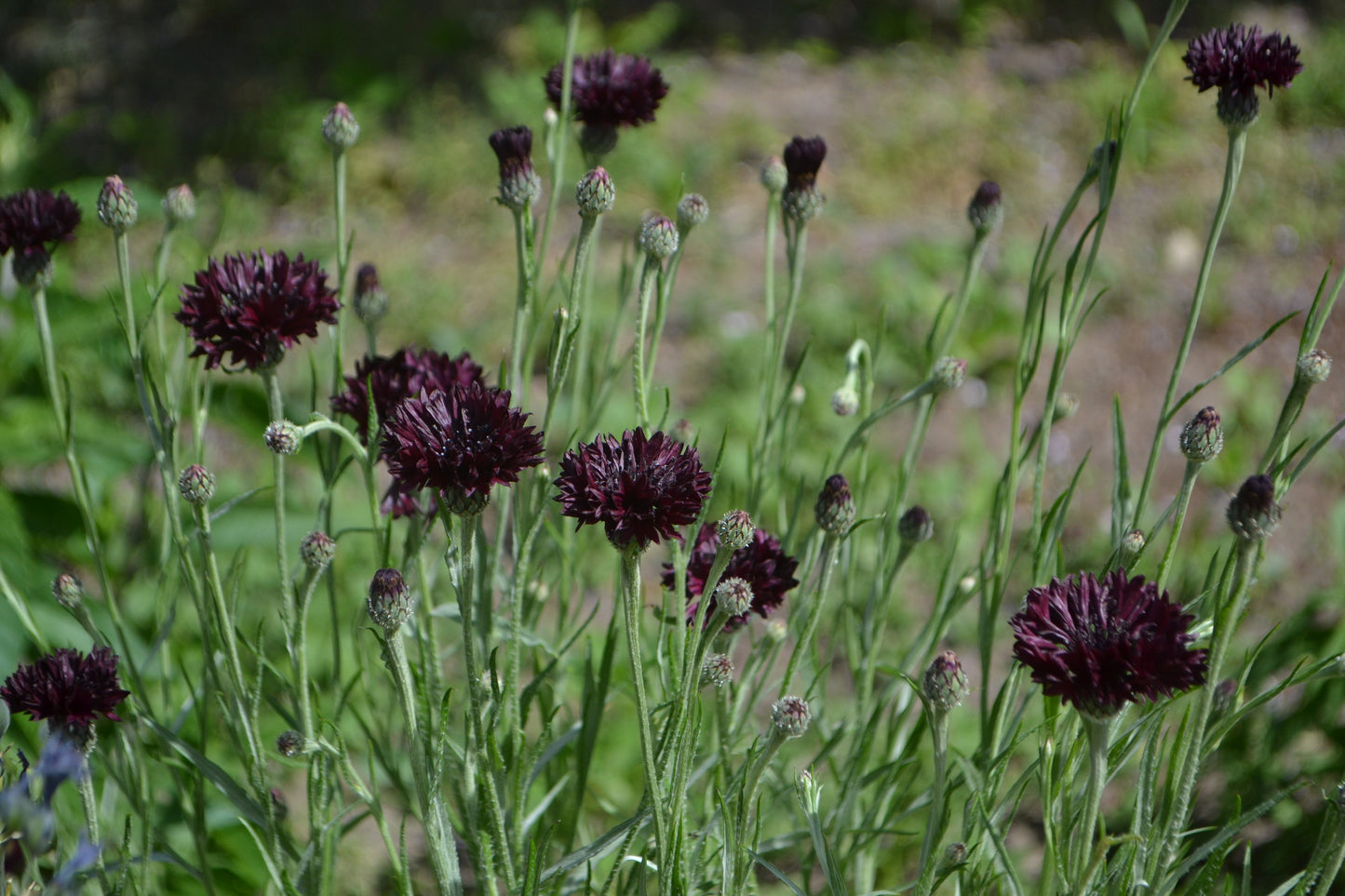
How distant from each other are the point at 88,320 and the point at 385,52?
2.70 meters

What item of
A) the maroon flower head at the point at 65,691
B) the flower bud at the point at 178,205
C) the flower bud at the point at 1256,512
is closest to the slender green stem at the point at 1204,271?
the flower bud at the point at 1256,512

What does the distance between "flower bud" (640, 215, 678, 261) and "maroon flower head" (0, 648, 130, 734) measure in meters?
0.56

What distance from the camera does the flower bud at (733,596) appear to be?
0.83 metres

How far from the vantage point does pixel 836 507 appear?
0.98 m

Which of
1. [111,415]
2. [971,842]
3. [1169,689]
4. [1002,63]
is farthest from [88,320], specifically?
[1002,63]

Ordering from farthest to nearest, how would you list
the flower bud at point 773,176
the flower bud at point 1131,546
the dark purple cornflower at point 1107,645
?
1. the flower bud at point 773,176
2. the flower bud at point 1131,546
3. the dark purple cornflower at point 1107,645

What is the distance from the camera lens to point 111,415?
8.27ft

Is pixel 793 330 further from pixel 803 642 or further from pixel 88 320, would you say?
pixel 803 642

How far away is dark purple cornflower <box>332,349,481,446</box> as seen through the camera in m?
1.04

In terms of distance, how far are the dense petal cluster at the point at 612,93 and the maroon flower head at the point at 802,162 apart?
0.52 ft

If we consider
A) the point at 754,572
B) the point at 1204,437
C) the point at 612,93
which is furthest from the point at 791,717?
the point at 612,93

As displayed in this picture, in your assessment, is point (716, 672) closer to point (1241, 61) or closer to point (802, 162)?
point (802, 162)

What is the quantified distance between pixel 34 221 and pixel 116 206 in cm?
12

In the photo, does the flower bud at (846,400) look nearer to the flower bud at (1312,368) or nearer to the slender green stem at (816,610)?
the slender green stem at (816,610)
